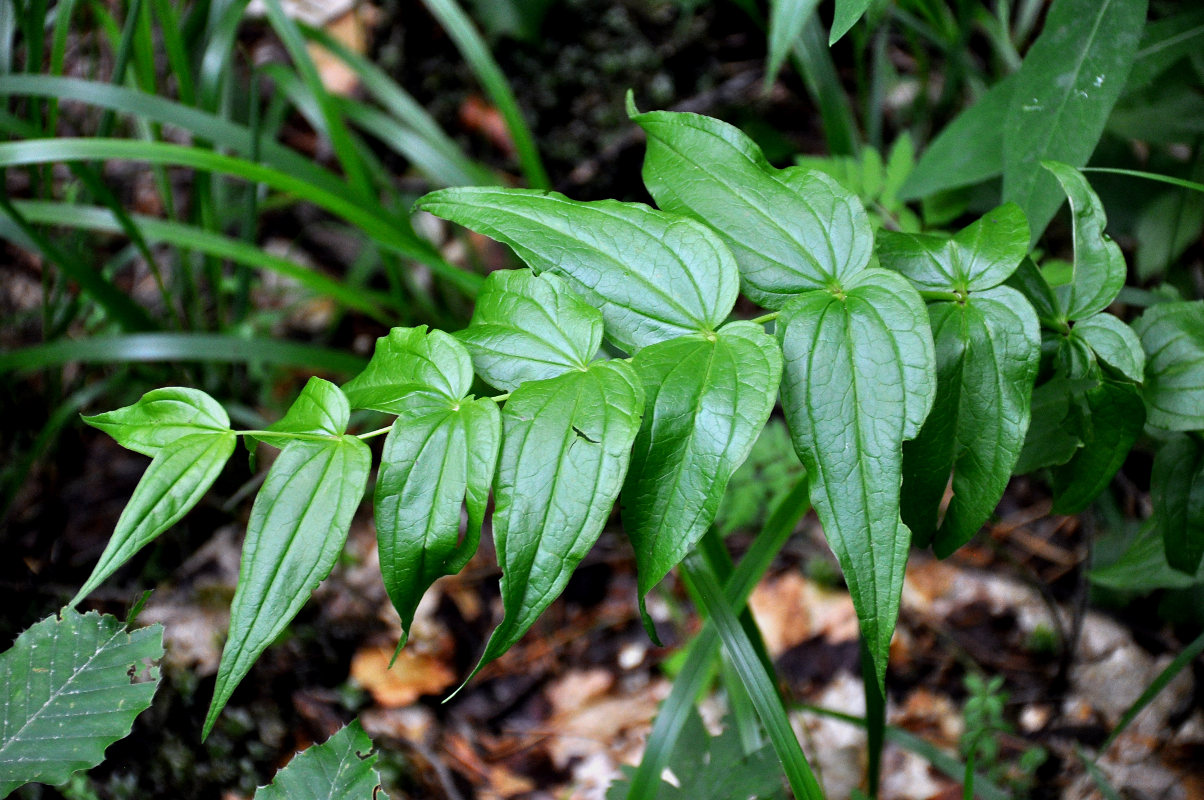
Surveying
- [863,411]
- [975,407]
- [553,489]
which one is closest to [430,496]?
[553,489]

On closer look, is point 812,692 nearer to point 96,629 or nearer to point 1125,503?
point 1125,503

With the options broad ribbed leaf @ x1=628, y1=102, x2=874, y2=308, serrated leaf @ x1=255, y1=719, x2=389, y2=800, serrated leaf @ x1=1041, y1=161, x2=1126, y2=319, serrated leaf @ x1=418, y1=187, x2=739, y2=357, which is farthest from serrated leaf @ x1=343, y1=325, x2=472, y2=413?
serrated leaf @ x1=1041, y1=161, x2=1126, y2=319

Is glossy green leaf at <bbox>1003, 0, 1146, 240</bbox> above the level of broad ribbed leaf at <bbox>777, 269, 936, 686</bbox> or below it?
above

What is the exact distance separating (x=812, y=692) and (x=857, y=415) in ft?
3.89

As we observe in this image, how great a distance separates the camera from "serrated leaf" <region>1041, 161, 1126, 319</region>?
0.88 m

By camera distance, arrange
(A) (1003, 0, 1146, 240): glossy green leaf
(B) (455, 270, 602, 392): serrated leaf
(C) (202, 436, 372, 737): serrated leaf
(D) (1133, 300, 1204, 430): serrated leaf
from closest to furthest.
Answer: (C) (202, 436, 372, 737): serrated leaf < (B) (455, 270, 602, 392): serrated leaf < (D) (1133, 300, 1204, 430): serrated leaf < (A) (1003, 0, 1146, 240): glossy green leaf

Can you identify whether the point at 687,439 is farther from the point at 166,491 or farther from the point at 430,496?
the point at 166,491

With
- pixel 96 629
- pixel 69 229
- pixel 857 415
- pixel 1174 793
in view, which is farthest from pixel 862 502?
pixel 69 229

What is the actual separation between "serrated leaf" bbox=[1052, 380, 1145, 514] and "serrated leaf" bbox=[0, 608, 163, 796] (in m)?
1.11

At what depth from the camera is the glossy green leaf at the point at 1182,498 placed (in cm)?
97

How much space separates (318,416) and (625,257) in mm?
356

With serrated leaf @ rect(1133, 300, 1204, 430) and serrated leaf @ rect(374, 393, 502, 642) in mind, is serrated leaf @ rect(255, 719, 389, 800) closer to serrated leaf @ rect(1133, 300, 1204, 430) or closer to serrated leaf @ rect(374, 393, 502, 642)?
serrated leaf @ rect(374, 393, 502, 642)

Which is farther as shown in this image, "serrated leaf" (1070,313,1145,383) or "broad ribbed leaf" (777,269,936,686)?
"serrated leaf" (1070,313,1145,383)

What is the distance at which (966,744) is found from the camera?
5.02 feet
